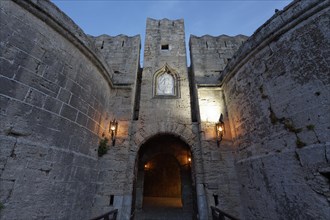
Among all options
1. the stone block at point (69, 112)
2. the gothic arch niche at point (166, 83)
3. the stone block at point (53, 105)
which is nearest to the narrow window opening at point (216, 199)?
the gothic arch niche at point (166, 83)

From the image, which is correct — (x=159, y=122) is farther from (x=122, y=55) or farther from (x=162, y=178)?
(x=162, y=178)

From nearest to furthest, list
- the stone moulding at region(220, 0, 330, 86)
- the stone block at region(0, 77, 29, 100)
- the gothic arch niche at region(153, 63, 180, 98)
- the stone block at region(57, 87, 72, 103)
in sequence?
the stone block at region(0, 77, 29, 100) → the stone moulding at region(220, 0, 330, 86) → the stone block at region(57, 87, 72, 103) → the gothic arch niche at region(153, 63, 180, 98)

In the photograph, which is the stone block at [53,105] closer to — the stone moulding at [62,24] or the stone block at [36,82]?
the stone block at [36,82]

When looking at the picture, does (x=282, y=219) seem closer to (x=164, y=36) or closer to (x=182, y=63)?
(x=182, y=63)

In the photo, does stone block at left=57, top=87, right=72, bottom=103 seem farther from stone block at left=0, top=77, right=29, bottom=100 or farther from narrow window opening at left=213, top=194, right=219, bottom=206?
narrow window opening at left=213, top=194, right=219, bottom=206

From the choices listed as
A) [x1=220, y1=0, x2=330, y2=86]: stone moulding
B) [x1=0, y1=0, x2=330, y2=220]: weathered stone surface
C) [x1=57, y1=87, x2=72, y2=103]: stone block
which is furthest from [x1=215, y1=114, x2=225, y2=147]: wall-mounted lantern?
[x1=57, y1=87, x2=72, y2=103]: stone block

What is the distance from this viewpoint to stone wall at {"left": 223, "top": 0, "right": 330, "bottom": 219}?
8.64 feet

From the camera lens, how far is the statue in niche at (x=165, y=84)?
6.09m

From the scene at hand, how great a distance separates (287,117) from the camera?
3121 mm

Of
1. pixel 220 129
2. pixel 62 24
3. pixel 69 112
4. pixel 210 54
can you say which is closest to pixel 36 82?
pixel 69 112

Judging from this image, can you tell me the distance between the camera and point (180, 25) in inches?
309

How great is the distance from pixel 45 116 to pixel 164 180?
1073 cm

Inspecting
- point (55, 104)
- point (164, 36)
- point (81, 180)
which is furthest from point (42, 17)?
point (164, 36)

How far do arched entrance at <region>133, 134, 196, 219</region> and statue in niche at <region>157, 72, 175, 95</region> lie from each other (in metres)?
1.69
